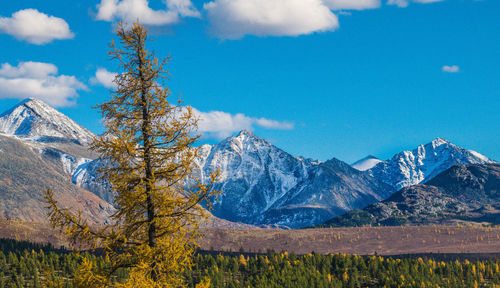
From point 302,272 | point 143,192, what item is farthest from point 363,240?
point 143,192

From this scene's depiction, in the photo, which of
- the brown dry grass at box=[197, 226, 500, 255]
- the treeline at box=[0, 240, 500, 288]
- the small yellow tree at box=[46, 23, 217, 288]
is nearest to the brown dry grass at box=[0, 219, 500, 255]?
the brown dry grass at box=[197, 226, 500, 255]

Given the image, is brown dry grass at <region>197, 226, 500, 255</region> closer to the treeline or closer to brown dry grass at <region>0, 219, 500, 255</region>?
brown dry grass at <region>0, 219, 500, 255</region>

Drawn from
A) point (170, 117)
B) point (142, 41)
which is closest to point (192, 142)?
point (170, 117)

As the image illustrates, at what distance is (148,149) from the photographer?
2194cm

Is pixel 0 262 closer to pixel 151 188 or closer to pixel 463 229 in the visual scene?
pixel 151 188

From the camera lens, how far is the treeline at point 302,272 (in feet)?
220

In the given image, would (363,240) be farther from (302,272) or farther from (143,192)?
(143,192)

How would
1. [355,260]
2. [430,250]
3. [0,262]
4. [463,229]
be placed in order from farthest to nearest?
[463,229] < [430,250] < [355,260] < [0,262]

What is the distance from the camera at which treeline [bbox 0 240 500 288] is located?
6706cm

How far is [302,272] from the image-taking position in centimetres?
7994

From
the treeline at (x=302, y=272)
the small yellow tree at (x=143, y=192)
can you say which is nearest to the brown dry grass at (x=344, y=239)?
the treeline at (x=302, y=272)

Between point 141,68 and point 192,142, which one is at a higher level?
point 141,68

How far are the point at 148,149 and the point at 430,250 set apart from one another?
133040mm

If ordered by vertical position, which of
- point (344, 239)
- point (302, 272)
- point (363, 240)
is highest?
point (344, 239)
